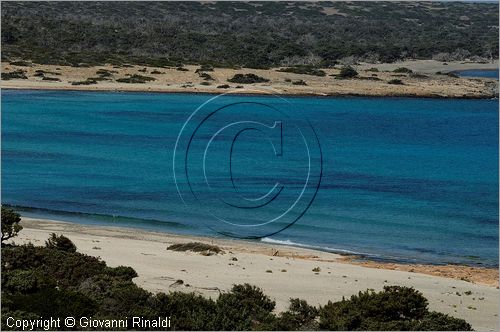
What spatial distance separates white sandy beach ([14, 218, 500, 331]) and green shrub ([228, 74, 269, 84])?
38.7 m

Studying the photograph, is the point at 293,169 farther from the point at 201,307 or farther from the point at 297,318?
the point at 201,307

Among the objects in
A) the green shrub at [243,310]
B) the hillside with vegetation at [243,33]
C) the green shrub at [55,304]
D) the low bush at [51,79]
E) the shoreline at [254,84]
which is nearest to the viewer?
the green shrub at [55,304]

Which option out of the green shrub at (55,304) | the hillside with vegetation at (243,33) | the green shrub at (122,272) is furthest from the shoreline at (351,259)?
the hillside with vegetation at (243,33)

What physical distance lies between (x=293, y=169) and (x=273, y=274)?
2114 cm

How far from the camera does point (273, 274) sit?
18.0m

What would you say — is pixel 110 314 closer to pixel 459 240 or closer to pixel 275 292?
pixel 275 292

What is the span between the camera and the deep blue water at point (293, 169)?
26.6m

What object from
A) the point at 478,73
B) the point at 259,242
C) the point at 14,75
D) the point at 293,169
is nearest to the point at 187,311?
the point at 259,242

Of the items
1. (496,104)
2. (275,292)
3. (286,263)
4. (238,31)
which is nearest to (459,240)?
(286,263)

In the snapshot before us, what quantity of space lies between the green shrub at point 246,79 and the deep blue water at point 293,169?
129 centimetres

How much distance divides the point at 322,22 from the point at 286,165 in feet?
255

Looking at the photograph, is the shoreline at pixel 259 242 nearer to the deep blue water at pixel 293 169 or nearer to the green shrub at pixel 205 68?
the deep blue water at pixel 293 169

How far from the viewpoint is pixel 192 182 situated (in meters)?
36.7

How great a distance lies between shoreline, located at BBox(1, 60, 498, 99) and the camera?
2422 inches
